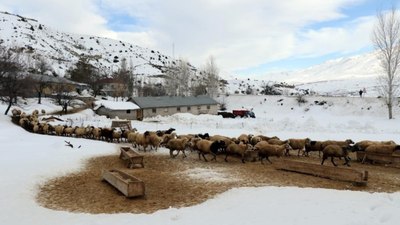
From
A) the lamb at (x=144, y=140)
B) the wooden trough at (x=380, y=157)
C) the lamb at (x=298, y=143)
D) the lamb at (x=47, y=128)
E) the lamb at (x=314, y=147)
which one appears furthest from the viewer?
the lamb at (x=47, y=128)

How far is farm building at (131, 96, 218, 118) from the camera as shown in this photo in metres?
55.3

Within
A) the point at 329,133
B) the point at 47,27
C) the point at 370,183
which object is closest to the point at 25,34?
the point at 47,27

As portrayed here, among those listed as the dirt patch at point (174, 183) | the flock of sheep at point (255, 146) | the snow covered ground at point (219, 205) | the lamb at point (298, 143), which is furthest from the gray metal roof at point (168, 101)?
the dirt patch at point (174, 183)

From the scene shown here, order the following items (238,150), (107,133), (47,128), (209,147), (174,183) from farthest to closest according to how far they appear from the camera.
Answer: (47,128)
(107,133)
(209,147)
(238,150)
(174,183)

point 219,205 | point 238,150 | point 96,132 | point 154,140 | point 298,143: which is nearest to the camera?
point 219,205

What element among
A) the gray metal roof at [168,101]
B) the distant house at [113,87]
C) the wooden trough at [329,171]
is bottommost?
the wooden trough at [329,171]

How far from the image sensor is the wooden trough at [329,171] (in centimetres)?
1245

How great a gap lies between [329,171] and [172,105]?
46292 millimetres

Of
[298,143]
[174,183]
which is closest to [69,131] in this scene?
[174,183]

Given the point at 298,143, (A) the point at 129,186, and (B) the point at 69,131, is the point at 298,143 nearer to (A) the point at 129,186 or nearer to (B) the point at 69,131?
(A) the point at 129,186

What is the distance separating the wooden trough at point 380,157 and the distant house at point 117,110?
124ft

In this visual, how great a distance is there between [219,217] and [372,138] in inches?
764

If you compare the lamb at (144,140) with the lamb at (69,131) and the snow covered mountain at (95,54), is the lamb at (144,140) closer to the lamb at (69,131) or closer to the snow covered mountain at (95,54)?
the lamb at (69,131)

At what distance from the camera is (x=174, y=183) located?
44.3 ft
